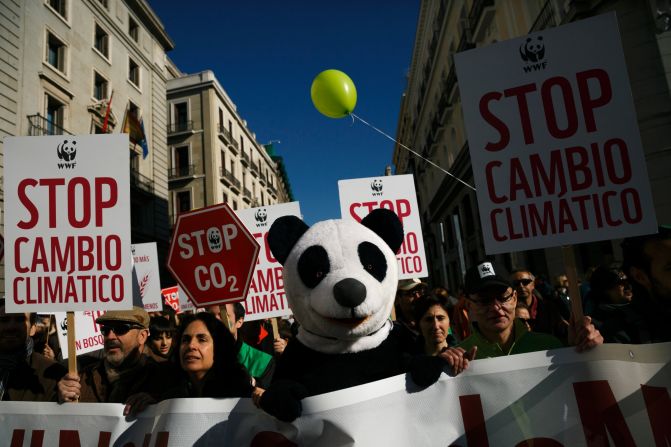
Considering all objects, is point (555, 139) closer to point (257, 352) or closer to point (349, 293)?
point (349, 293)

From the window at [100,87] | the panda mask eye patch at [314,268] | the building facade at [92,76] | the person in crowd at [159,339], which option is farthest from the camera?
the window at [100,87]

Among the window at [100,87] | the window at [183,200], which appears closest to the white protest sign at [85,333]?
the window at [100,87]

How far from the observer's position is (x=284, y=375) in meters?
1.96

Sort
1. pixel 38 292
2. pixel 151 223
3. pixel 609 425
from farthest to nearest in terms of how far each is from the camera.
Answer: pixel 151 223 < pixel 38 292 < pixel 609 425

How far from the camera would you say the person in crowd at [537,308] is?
3684 millimetres

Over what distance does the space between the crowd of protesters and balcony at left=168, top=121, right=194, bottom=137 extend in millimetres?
28134

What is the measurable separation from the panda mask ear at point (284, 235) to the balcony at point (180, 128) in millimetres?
30055

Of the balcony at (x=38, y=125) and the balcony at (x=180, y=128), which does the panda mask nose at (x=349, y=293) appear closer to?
the balcony at (x=38, y=125)

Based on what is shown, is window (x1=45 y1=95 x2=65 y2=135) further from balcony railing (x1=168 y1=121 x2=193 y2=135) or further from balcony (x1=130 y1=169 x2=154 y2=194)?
balcony railing (x1=168 y1=121 x2=193 y2=135)

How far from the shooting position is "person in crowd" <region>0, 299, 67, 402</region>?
2988mm

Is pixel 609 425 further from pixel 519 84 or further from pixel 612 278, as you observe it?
pixel 612 278

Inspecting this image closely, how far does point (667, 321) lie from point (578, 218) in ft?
1.84

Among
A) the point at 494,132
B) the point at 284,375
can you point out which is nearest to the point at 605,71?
the point at 494,132

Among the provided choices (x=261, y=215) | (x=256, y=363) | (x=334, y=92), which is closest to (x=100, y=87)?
(x=334, y=92)
